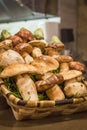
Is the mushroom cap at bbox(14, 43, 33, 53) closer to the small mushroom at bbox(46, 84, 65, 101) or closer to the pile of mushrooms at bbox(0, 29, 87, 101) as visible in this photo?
the pile of mushrooms at bbox(0, 29, 87, 101)

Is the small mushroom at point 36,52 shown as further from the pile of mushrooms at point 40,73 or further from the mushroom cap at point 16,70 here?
the mushroom cap at point 16,70

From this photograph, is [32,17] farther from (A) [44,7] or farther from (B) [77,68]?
(A) [44,7]

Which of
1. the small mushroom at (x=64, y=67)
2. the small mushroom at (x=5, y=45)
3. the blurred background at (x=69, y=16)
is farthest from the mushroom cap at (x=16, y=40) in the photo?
the blurred background at (x=69, y=16)

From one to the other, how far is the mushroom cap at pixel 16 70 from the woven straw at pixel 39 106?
0.09 ft

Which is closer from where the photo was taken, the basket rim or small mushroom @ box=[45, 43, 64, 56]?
the basket rim

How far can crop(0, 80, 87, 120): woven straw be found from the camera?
22.9 inches

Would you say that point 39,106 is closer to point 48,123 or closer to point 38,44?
point 48,123

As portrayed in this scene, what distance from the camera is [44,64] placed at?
2.22 feet

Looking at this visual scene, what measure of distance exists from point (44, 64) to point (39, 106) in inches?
5.0

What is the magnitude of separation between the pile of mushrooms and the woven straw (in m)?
0.02

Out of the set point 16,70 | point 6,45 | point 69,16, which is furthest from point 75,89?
point 69,16

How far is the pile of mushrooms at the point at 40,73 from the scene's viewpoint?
2.02 ft

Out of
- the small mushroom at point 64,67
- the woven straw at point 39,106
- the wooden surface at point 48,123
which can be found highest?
the small mushroom at point 64,67

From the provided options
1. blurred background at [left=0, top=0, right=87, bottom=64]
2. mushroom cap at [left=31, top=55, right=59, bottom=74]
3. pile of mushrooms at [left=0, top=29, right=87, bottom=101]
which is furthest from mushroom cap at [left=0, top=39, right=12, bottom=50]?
blurred background at [left=0, top=0, right=87, bottom=64]
